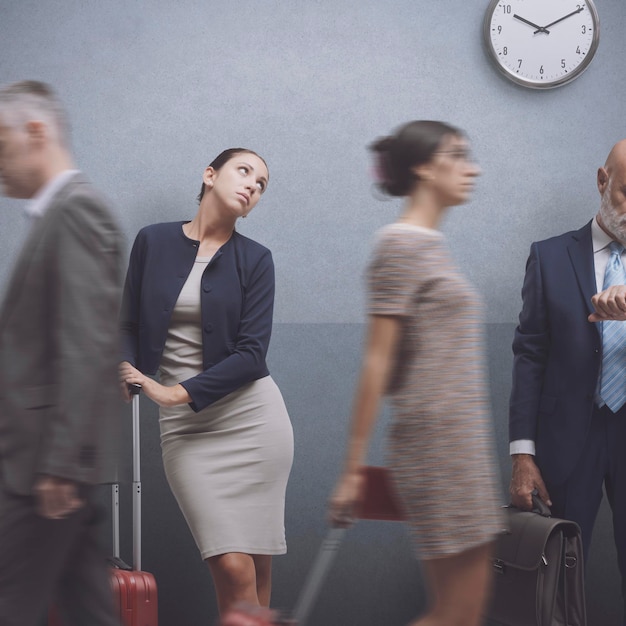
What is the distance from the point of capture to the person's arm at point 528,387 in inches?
117

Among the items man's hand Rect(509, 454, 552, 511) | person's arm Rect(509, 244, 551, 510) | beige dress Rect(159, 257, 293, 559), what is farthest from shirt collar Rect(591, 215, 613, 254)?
beige dress Rect(159, 257, 293, 559)

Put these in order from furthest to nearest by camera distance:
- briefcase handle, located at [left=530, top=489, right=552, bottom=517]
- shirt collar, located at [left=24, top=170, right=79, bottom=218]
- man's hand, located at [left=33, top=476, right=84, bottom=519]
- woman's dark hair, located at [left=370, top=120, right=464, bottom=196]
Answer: briefcase handle, located at [left=530, top=489, right=552, bottom=517] < woman's dark hair, located at [left=370, top=120, right=464, bottom=196] < shirt collar, located at [left=24, top=170, right=79, bottom=218] < man's hand, located at [left=33, top=476, right=84, bottom=519]

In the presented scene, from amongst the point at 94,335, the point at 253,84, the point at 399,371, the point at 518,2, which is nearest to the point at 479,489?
the point at 399,371

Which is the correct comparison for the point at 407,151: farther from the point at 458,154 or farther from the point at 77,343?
the point at 77,343

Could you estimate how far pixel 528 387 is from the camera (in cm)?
302

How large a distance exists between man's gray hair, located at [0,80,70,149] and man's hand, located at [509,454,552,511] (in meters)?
1.82

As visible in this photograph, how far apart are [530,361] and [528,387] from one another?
9 cm

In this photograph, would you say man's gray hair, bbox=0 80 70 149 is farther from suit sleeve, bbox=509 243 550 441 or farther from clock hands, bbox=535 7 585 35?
clock hands, bbox=535 7 585 35

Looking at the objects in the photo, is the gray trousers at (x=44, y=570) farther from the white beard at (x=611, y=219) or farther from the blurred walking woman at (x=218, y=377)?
the white beard at (x=611, y=219)

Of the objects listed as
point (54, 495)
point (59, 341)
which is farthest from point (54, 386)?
point (54, 495)

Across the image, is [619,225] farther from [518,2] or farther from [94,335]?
[94,335]

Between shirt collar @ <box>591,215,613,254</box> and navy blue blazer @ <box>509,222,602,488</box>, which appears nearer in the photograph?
navy blue blazer @ <box>509,222,602,488</box>

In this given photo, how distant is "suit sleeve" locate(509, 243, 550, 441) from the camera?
3010 mm

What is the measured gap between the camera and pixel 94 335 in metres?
1.67
